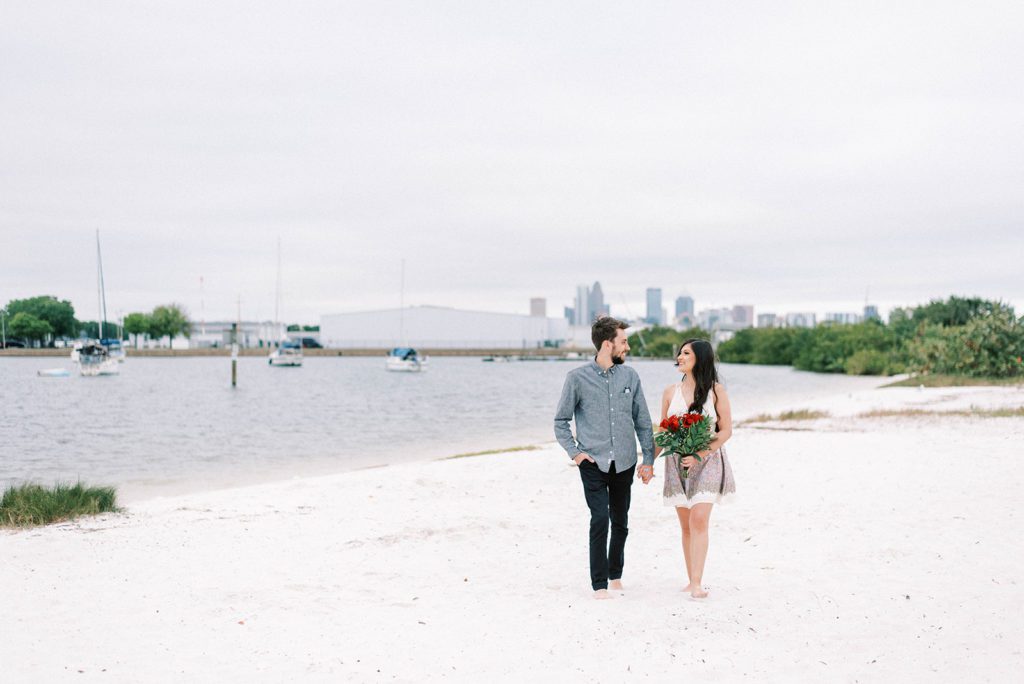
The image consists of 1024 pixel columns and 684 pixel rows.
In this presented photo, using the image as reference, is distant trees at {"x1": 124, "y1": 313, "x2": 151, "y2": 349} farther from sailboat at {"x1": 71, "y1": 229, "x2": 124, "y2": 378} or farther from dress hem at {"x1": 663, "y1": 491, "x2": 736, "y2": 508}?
dress hem at {"x1": 663, "y1": 491, "x2": 736, "y2": 508}

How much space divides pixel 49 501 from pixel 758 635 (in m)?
9.36

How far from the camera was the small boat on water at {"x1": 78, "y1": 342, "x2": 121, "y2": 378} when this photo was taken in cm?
8038

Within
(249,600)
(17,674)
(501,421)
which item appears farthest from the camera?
(501,421)

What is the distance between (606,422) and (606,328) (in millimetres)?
714

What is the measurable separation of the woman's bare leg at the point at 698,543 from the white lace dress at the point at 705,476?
0.28 ft

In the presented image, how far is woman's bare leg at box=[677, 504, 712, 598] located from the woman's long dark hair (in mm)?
810

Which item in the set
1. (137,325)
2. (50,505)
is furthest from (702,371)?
(137,325)

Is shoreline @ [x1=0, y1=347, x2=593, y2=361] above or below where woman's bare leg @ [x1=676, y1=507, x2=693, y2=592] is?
below

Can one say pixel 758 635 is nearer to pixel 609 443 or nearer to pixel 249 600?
pixel 609 443

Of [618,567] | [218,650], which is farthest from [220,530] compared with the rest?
[618,567]

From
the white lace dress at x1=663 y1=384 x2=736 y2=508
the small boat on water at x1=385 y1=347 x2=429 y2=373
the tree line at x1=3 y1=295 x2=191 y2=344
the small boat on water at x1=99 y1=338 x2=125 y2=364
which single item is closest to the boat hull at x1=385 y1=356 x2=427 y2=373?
the small boat on water at x1=385 y1=347 x2=429 y2=373

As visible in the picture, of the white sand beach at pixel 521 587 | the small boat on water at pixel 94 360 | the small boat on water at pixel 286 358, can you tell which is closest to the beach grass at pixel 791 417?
the white sand beach at pixel 521 587

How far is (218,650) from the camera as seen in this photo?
5.68 m

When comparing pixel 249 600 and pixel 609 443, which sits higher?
pixel 609 443
